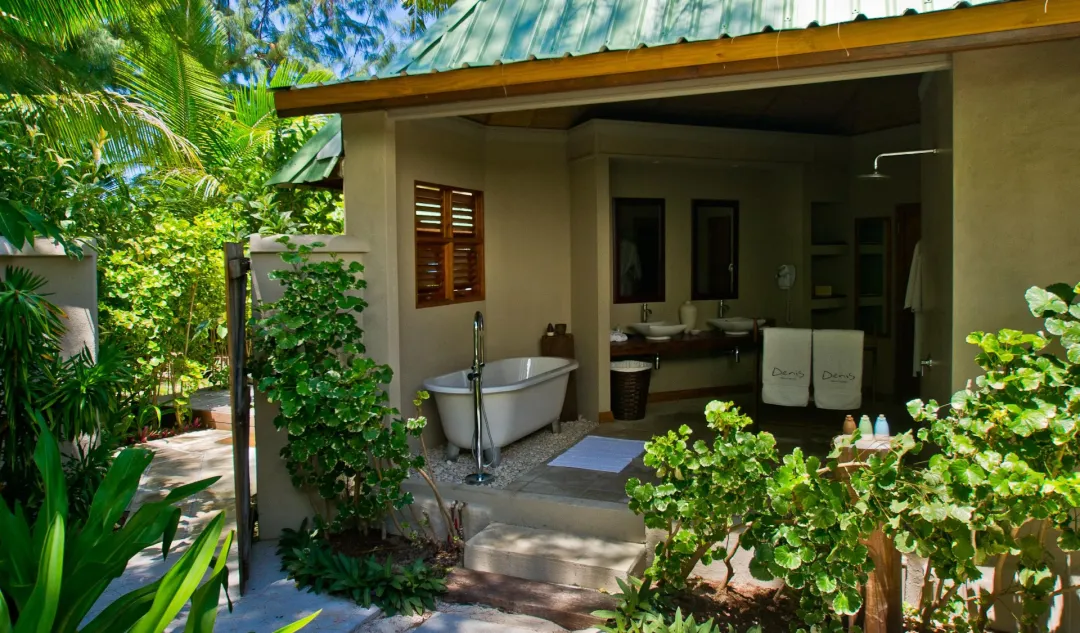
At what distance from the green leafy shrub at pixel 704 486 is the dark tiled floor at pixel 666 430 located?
1323 mm

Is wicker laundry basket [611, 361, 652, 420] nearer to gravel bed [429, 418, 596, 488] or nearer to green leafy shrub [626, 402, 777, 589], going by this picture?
gravel bed [429, 418, 596, 488]

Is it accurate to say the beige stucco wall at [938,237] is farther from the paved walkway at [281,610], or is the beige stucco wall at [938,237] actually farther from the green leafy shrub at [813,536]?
the paved walkway at [281,610]

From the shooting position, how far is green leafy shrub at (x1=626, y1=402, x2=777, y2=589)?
132 inches

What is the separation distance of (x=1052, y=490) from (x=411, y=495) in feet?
11.3

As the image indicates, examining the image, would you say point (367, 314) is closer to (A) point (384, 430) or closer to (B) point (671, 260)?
(A) point (384, 430)

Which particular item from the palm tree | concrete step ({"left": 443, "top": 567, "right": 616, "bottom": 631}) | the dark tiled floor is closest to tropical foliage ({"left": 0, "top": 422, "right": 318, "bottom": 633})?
concrete step ({"left": 443, "top": 567, "right": 616, "bottom": 631})

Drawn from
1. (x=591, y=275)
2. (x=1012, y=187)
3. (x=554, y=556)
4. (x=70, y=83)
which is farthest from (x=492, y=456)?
(x=70, y=83)

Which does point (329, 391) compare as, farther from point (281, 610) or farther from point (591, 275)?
point (591, 275)

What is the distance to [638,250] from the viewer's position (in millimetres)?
8336

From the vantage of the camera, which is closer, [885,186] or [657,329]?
[657,329]

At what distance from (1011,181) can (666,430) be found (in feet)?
12.3

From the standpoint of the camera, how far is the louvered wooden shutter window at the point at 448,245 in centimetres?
632

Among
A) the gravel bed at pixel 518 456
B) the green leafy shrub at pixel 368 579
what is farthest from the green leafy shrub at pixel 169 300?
the green leafy shrub at pixel 368 579

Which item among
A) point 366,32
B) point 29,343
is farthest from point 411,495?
point 366,32
